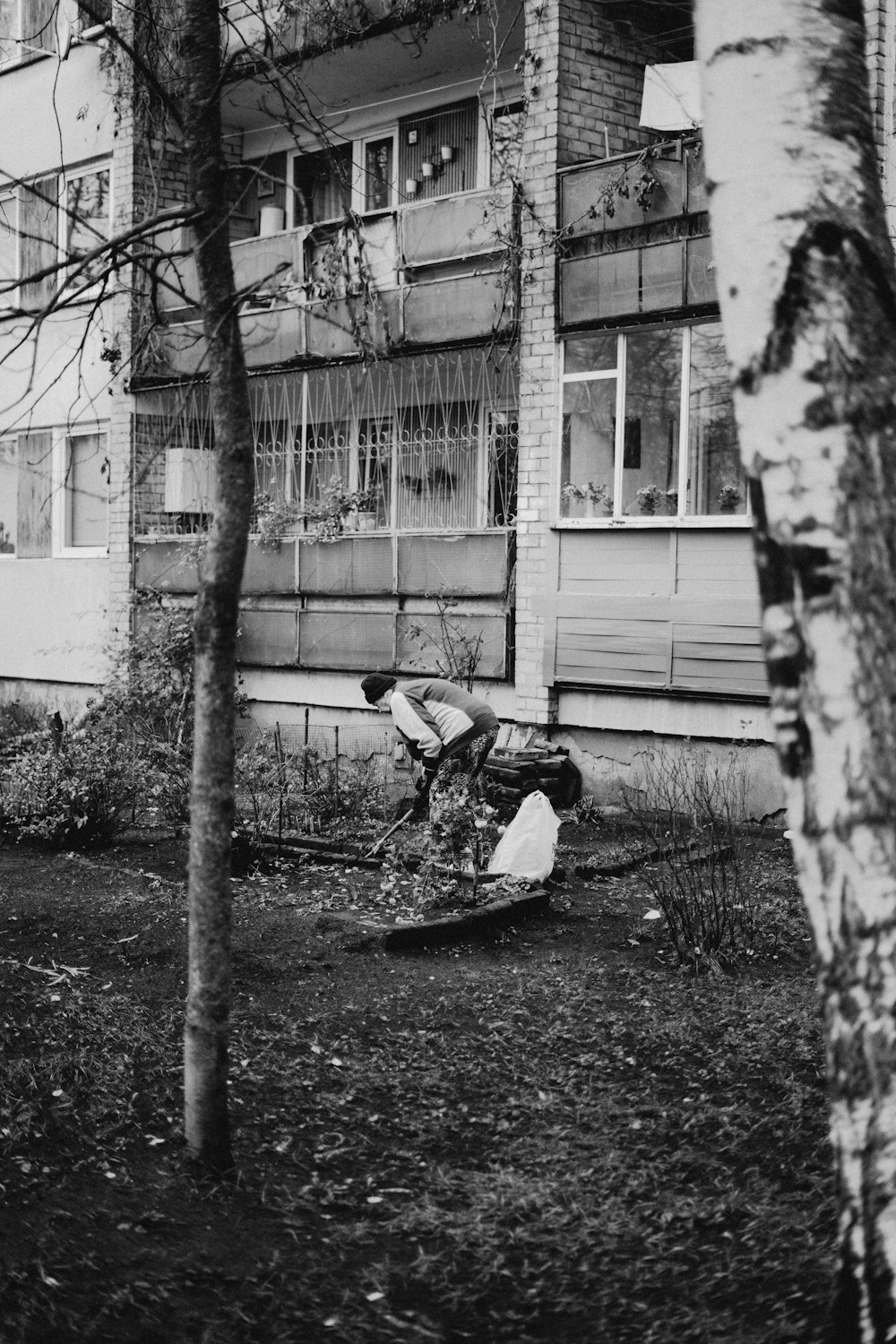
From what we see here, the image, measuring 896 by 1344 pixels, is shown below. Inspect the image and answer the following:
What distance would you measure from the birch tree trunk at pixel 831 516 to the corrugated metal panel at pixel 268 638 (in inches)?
501

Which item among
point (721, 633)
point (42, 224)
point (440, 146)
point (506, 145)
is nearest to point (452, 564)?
point (721, 633)

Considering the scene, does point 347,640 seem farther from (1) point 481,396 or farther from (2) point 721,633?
(2) point 721,633

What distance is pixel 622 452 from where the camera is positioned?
12.4 metres

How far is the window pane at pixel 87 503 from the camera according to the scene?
18375 millimetres

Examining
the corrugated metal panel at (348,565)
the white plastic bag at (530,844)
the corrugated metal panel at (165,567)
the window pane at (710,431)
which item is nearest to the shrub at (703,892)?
the white plastic bag at (530,844)

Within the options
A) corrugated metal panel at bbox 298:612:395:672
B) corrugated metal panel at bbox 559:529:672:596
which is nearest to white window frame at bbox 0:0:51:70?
corrugated metal panel at bbox 298:612:395:672

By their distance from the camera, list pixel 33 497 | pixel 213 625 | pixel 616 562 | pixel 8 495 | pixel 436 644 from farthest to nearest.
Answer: pixel 8 495
pixel 33 497
pixel 436 644
pixel 616 562
pixel 213 625

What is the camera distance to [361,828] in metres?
10.5

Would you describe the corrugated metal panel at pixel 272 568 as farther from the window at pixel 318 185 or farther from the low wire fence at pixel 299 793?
the window at pixel 318 185

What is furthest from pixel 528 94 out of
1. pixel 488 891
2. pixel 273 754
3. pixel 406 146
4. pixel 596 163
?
pixel 488 891

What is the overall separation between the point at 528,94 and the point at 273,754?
658cm

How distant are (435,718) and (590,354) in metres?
4.72

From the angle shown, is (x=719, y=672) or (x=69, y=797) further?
(x=719, y=672)

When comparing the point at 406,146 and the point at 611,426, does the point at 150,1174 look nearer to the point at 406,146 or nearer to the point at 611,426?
the point at 611,426
